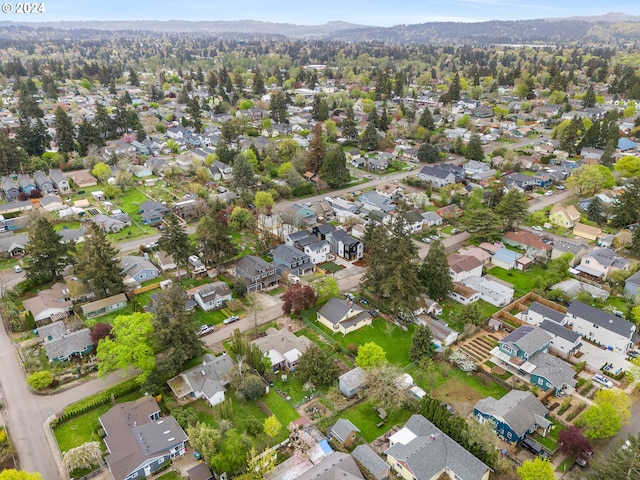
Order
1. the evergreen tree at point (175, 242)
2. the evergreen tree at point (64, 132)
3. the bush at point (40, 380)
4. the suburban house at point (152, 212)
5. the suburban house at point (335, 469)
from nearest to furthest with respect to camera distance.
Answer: the suburban house at point (335, 469) < the bush at point (40, 380) < the evergreen tree at point (175, 242) < the suburban house at point (152, 212) < the evergreen tree at point (64, 132)

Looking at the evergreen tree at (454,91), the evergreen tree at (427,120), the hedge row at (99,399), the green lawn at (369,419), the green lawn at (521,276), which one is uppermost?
the evergreen tree at (454,91)

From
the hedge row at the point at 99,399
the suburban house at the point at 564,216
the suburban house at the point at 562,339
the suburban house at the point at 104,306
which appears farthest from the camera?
the suburban house at the point at 564,216

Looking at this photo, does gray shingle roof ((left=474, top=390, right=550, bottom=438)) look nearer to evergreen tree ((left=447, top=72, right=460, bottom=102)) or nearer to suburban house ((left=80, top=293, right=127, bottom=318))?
suburban house ((left=80, top=293, right=127, bottom=318))

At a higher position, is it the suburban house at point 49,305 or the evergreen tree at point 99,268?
the evergreen tree at point 99,268

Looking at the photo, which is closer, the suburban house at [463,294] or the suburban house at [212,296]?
the suburban house at [212,296]

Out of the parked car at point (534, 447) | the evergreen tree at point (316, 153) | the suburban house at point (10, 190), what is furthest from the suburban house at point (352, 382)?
the suburban house at point (10, 190)

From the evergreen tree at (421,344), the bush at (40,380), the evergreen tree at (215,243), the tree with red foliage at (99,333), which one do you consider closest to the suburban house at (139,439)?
the bush at (40,380)

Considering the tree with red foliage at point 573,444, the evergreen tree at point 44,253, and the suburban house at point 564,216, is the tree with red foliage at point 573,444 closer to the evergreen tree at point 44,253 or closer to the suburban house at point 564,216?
the suburban house at point 564,216

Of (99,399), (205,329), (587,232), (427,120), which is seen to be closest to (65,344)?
(99,399)

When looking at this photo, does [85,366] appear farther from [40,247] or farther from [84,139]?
[84,139]
